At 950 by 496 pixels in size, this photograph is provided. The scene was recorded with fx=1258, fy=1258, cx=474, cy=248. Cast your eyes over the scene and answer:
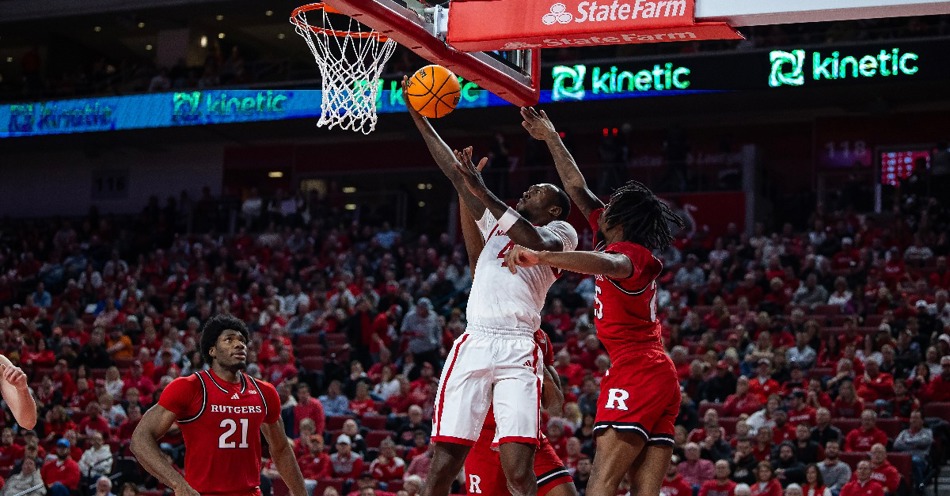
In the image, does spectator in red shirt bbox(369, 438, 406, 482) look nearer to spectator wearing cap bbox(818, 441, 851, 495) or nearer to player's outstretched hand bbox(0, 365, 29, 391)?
spectator wearing cap bbox(818, 441, 851, 495)

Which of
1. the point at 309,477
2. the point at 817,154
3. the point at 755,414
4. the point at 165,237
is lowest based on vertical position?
the point at 309,477

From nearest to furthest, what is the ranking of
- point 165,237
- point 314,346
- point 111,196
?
point 314,346
point 165,237
point 111,196

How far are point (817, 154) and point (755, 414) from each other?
38.8ft

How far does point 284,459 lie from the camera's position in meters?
7.59

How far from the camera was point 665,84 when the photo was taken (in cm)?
2127

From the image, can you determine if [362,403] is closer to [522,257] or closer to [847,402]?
[847,402]

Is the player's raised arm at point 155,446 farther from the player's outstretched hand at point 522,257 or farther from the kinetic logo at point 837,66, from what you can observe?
the kinetic logo at point 837,66

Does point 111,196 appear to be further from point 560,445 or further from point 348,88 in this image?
point 348,88

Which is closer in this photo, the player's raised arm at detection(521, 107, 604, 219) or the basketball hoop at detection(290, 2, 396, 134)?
the player's raised arm at detection(521, 107, 604, 219)

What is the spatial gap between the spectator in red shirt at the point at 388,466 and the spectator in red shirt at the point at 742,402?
149 inches

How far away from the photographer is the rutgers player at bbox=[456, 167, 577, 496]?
701 cm

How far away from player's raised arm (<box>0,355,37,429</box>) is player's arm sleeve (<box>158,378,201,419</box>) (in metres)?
1.02

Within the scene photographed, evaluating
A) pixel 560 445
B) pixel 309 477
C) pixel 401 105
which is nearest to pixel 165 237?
pixel 401 105

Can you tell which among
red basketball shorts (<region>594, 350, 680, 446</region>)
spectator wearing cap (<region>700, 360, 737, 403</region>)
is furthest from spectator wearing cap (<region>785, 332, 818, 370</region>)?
red basketball shorts (<region>594, 350, 680, 446</region>)
